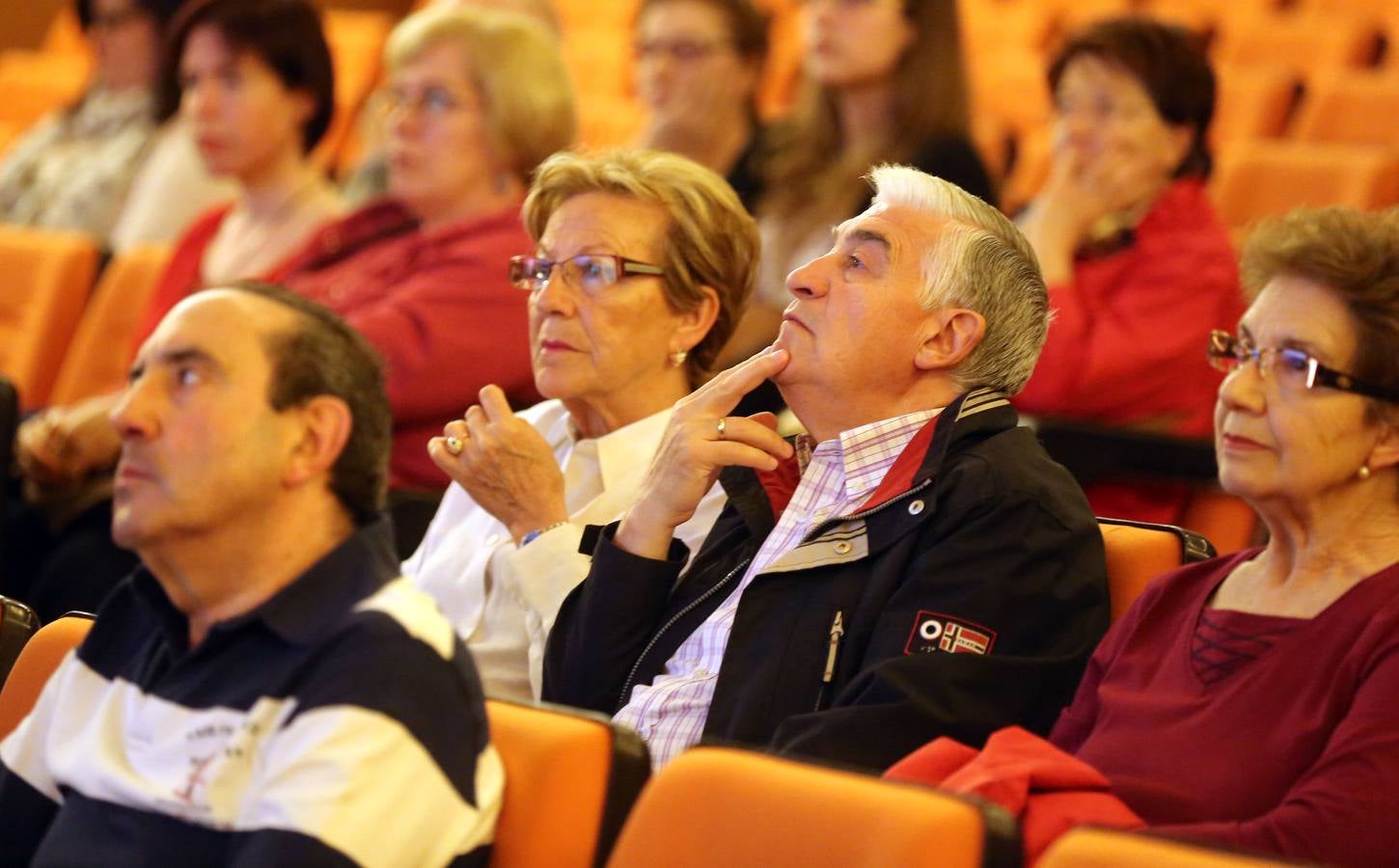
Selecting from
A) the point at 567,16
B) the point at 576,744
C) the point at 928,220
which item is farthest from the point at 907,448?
the point at 567,16

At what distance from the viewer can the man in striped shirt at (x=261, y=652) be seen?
143cm

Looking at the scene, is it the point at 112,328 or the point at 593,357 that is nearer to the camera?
the point at 593,357

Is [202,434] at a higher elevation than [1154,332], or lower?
higher

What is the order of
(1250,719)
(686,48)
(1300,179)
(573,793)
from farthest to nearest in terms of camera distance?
(1300,179), (686,48), (1250,719), (573,793)

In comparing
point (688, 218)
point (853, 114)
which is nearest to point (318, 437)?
point (688, 218)

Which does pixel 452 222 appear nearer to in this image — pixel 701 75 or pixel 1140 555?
pixel 701 75

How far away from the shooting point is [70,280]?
13.7ft

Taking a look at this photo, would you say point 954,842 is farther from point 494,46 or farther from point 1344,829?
point 494,46

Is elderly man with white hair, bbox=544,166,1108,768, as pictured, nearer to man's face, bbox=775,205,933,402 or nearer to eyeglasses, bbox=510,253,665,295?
man's face, bbox=775,205,933,402

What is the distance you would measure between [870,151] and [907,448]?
161 centimetres

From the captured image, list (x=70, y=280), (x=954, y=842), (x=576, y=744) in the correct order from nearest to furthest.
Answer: (x=954, y=842) < (x=576, y=744) < (x=70, y=280)

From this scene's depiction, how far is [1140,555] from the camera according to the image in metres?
2.02

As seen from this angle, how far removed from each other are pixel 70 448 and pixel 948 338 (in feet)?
6.59

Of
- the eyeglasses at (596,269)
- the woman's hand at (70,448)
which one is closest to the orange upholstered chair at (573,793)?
the eyeglasses at (596,269)
